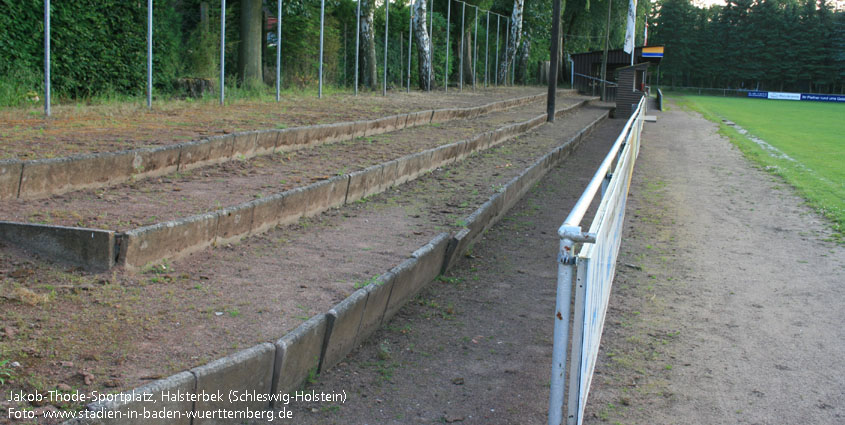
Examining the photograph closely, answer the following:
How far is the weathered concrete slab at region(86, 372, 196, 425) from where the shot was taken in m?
2.86

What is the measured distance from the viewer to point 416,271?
222 inches

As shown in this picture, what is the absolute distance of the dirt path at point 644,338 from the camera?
4.07 m

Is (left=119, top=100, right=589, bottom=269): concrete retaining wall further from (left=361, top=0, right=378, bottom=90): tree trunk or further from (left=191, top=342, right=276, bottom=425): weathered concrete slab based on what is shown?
(left=361, top=0, right=378, bottom=90): tree trunk

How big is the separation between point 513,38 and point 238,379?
31990 millimetres

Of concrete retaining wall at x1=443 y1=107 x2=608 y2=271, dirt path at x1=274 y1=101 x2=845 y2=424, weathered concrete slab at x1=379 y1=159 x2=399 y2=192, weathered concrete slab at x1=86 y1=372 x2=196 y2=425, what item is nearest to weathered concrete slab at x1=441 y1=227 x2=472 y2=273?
concrete retaining wall at x1=443 y1=107 x2=608 y2=271

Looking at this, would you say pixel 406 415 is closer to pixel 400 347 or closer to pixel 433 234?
pixel 400 347

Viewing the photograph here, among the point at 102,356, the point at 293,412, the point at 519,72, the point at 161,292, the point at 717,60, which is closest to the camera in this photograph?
the point at 102,356

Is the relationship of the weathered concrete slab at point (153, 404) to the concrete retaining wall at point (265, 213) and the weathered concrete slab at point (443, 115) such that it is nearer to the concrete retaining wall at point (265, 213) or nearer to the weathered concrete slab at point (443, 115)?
the concrete retaining wall at point (265, 213)

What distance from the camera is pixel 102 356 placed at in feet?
11.4

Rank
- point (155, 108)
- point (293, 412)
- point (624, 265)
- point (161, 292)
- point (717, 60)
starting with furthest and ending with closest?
1. point (717, 60)
2. point (155, 108)
3. point (624, 265)
4. point (161, 292)
5. point (293, 412)

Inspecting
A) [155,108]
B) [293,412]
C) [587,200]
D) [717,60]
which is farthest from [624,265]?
[717,60]

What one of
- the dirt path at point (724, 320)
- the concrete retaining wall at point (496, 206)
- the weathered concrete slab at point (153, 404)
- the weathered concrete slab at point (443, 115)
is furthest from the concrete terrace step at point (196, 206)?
the weathered concrete slab at point (443, 115)

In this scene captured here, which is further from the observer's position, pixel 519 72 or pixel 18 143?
pixel 519 72

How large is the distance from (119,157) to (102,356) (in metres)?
3.41
